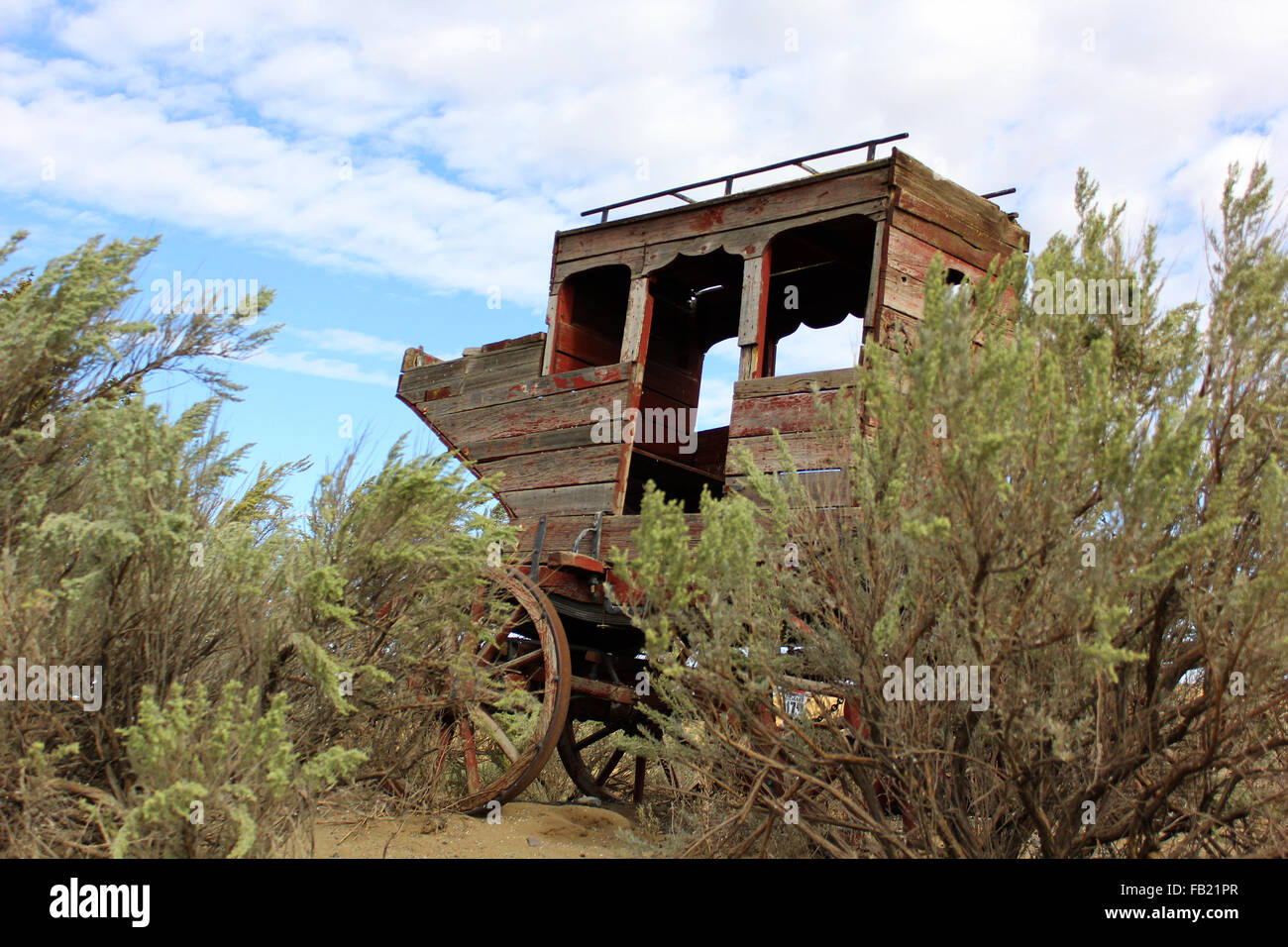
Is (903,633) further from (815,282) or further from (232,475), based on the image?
(815,282)

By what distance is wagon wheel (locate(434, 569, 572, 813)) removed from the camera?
5.52m

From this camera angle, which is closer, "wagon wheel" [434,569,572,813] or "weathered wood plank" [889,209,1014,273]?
"wagon wheel" [434,569,572,813]

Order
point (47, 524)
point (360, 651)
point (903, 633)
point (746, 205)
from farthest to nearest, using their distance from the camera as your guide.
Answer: point (746, 205) → point (360, 651) → point (903, 633) → point (47, 524)

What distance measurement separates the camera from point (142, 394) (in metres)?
4.20

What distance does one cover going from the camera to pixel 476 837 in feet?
17.9

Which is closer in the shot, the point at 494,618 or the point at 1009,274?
the point at 1009,274

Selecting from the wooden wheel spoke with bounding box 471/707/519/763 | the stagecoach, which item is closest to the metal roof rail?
the stagecoach

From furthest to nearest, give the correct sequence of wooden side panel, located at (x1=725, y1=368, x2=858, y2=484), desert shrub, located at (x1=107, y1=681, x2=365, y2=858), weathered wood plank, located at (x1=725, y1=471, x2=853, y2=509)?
wooden side panel, located at (x1=725, y1=368, x2=858, y2=484) → weathered wood plank, located at (x1=725, y1=471, x2=853, y2=509) → desert shrub, located at (x1=107, y1=681, x2=365, y2=858)

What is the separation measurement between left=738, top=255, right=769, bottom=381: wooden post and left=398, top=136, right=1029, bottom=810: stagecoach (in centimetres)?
1

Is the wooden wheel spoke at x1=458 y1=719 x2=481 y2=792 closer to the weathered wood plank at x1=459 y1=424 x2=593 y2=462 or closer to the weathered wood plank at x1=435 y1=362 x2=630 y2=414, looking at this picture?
the weathered wood plank at x1=459 y1=424 x2=593 y2=462

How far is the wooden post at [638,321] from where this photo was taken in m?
7.07

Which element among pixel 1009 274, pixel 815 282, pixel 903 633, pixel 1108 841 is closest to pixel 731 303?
pixel 815 282

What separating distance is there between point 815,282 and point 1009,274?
432cm

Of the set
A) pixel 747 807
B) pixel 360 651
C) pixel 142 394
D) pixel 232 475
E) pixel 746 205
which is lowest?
pixel 747 807
